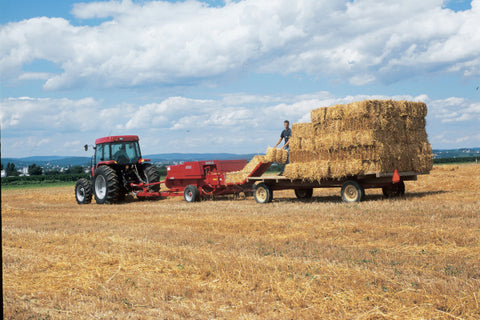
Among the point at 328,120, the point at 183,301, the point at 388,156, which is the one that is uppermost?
the point at 328,120

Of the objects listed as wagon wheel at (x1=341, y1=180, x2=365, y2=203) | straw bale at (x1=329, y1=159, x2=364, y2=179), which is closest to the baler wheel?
straw bale at (x1=329, y1=159, x2=364, y2=179)

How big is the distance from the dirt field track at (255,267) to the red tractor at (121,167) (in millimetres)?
6472

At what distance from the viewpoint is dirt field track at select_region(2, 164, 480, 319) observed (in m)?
4.70

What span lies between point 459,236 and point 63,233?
7119mm

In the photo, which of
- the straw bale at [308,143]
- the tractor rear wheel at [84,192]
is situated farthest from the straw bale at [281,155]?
the tractor rear wheel at [84,192]

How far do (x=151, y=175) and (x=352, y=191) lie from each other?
25.1 feet

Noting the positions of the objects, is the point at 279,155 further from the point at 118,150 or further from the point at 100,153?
the point at 100,153

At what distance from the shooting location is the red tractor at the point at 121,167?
57.4 ft

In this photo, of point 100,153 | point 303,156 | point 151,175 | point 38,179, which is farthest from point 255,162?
point 38,179

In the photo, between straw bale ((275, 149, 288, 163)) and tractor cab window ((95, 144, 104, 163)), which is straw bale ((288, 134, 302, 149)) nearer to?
straw bale ((275, 149, 288, 163))

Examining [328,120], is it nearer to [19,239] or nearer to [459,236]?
[459,236]

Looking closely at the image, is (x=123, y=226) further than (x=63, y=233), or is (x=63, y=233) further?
(x=123, y=226)

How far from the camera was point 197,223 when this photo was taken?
34.6 ft

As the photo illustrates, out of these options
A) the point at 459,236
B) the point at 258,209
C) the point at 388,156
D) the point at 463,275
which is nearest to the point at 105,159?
the point at 258,209
